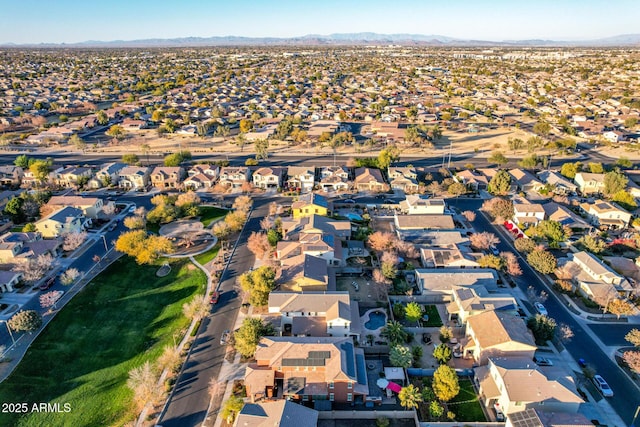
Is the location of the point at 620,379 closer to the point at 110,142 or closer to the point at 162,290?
the point at 162,290

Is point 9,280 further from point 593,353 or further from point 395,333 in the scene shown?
point 593,353

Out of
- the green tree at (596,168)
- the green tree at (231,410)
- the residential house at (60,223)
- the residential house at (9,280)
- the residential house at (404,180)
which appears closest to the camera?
the green tree at (231,410)

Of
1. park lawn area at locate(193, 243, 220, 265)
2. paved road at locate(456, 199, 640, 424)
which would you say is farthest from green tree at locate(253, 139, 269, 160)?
paved road at locate(456, 199, 640, 424)

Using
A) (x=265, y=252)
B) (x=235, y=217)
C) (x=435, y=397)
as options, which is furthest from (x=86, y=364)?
(x=435, y=397)

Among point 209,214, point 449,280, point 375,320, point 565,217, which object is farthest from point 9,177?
point 565,217

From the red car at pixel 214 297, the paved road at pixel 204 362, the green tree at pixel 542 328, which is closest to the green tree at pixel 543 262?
the green tree at pixel 542 328

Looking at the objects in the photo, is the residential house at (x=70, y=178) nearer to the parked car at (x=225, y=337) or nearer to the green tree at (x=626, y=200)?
the parked car at (x=225, y=337)
